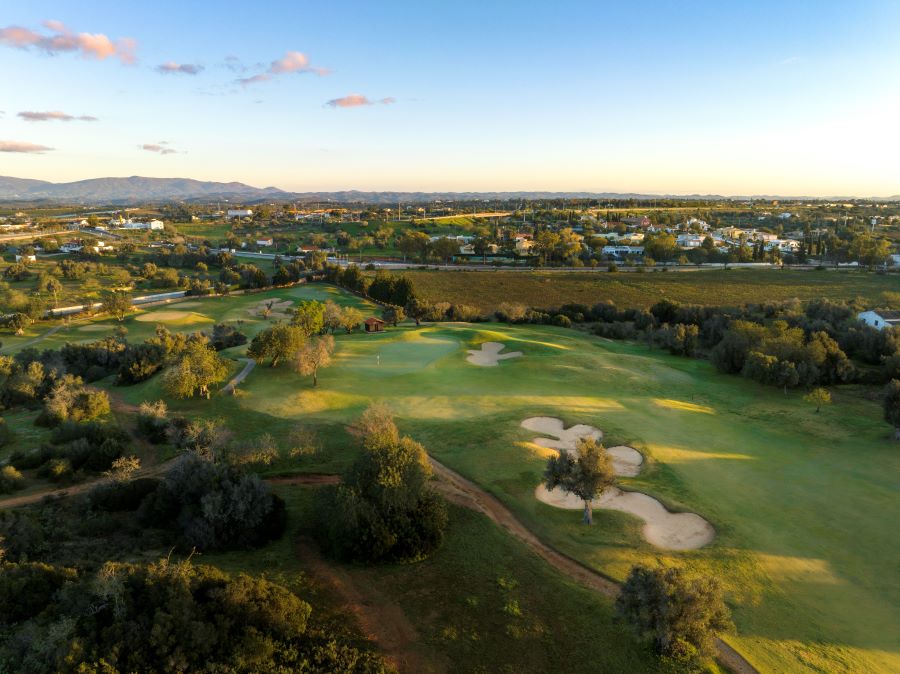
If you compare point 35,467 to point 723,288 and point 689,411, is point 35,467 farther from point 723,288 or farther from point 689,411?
point 723,288

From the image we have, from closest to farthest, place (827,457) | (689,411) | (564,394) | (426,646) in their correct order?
(426,646) → (827,457) → (689,411) → (564,394)

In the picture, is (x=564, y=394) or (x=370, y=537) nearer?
(x=370, y=537)

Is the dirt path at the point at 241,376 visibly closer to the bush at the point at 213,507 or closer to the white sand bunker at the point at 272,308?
the bush at the point at 213,507

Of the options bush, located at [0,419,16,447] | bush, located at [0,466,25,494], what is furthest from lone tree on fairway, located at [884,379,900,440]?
bush, located at [0,419,16,447]

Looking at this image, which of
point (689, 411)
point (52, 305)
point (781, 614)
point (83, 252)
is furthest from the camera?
point (83, 252)

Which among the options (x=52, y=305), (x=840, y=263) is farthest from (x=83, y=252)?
(x=840, y=263)

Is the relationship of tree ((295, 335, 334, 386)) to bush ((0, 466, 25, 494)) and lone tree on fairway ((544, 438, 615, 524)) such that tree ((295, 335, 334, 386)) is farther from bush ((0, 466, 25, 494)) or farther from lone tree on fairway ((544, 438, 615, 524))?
lone tree on fairway ((544, 438, 615, 524))

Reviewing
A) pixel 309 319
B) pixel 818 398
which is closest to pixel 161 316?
pixel 309 319

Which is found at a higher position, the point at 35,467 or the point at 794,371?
the point at 794,371
